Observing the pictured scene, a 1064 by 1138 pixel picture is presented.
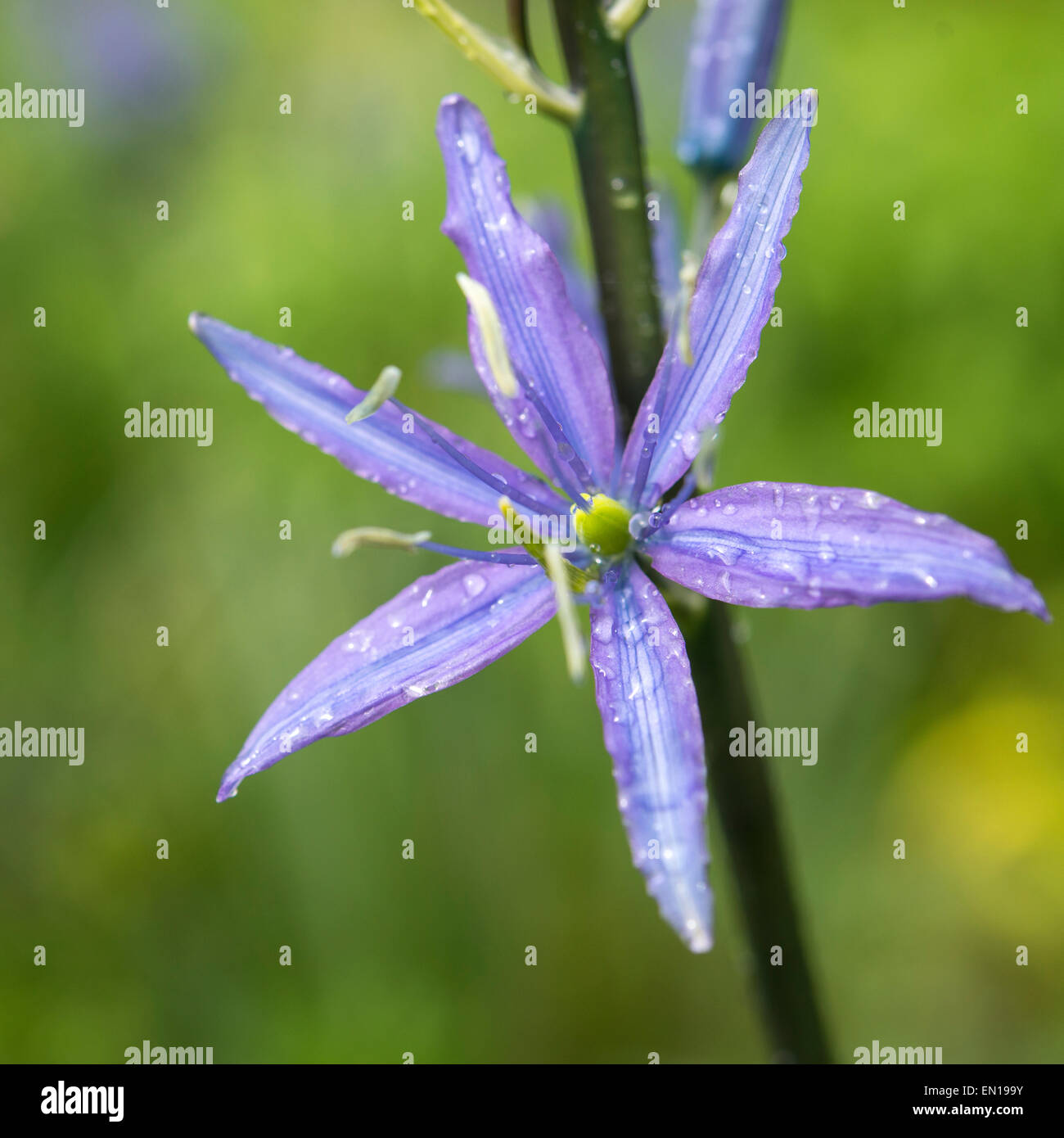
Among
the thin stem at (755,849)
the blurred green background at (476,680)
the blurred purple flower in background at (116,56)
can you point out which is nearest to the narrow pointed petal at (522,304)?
the thin stem at (755,849)

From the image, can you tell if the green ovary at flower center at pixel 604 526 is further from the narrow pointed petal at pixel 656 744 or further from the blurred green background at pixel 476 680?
the blurred green background at pixel 476 680

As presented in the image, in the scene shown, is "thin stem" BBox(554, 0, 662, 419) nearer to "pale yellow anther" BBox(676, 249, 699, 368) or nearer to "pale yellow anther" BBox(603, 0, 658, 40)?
"pale yellow anther" BBox(603, 0, 658, 40)

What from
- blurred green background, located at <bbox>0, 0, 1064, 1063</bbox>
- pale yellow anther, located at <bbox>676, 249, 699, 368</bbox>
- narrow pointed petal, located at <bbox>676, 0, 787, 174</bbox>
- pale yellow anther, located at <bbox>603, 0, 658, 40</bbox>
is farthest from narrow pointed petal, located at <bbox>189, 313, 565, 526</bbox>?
blurred green background, located at <bbox>0, 0, 1064, 1063</bbox>

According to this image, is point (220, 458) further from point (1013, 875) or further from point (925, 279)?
point (1013, 875)

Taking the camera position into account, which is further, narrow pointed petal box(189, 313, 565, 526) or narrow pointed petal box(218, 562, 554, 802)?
narrow pointed petal box(189, 313, 565, 526)

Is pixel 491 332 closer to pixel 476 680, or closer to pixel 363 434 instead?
pixel 363 434

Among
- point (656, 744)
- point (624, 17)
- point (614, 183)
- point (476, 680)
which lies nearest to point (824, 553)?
point (656, 744)
